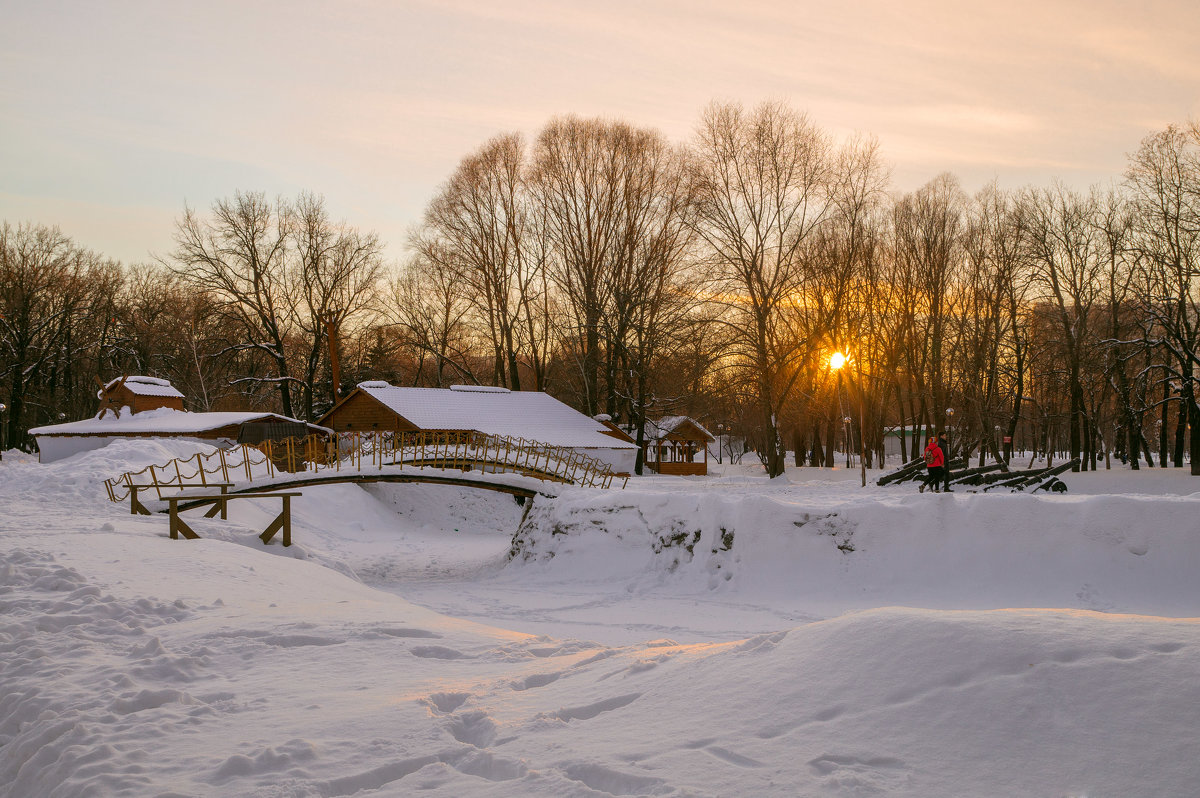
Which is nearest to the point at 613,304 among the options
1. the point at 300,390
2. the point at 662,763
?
the point at 300,390

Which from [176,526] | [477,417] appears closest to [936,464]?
[176,526]

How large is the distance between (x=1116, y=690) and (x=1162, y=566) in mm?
11348

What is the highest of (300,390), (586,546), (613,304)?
(613,304)

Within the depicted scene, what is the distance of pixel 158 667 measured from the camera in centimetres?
678

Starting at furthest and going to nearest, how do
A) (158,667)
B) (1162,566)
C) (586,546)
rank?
(586,546) → (1162,566) → (158,667)

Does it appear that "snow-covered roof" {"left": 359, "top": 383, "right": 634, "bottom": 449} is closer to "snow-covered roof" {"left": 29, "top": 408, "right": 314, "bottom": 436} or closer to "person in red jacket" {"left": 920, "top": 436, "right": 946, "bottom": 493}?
"snow-covered roof" {"left": 29, "top": 408, "right": 314, "bottom": 436}

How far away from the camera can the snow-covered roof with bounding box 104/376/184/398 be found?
37.5m

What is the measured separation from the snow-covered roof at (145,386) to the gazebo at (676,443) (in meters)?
25.0

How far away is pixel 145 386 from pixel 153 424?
4.37m

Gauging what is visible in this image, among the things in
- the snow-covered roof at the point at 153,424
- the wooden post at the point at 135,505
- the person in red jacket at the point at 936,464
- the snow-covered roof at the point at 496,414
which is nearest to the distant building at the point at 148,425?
the snow-covered roof at the point at 153,424

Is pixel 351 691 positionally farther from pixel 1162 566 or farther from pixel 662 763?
pixel 1162 566

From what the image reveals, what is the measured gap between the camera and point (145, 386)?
38.0 meters

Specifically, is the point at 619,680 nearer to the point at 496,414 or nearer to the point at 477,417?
the point at 477,417

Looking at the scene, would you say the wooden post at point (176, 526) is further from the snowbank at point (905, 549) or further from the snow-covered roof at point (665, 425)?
the snow-covered roof at point (665, 425)
